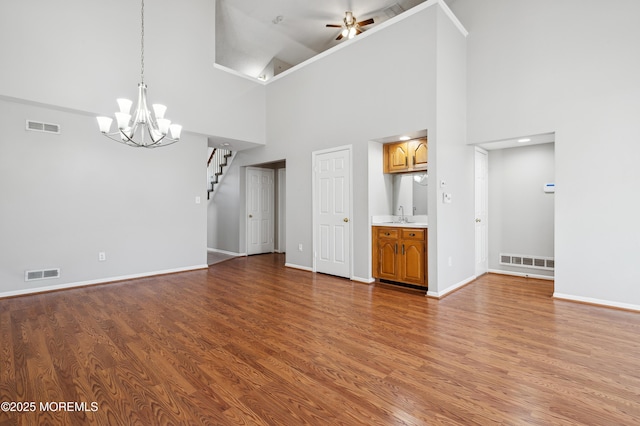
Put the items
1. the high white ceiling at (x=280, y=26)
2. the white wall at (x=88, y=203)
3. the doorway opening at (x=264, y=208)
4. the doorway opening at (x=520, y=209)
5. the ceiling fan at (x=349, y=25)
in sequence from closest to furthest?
1. the white wall at (x=88, y=203)
2. the doorway opening at (x=520, y=209)
3. the high white ceiling at (x=280, y=26)
4. the ceiling fan at (x=349, y=25)
5. the doorway opening at (x=264, y=208)

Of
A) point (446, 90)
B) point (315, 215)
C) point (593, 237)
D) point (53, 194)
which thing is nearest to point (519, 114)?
point (446, 90)

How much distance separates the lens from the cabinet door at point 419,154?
456 cm

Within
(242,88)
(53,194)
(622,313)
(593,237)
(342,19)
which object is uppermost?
(342,19)

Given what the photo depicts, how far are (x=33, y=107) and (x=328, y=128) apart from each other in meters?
4.28

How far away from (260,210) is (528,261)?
19.3 feet

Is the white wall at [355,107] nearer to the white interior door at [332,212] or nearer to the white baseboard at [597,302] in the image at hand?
the white interior door at [332,212]

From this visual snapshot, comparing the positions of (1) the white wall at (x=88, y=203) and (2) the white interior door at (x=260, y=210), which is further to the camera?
(2) the white interior door at (x=260, y=210)

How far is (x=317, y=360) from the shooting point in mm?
2381

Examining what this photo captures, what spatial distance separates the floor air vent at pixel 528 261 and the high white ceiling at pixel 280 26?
5.23 meters

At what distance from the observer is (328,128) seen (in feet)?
17.7

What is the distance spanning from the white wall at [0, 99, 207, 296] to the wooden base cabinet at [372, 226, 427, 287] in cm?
349

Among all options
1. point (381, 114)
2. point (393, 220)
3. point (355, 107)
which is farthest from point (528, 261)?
point (355, 107)

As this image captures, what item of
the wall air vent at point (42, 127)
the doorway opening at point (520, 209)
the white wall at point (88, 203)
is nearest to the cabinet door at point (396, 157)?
the doorway opening at point (520, 209)

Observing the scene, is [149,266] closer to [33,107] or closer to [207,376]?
[33,107]
